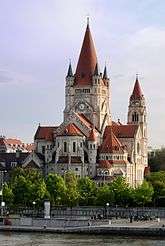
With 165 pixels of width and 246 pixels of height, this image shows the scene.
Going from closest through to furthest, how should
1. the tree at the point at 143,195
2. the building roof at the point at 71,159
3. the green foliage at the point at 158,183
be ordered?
the tree at the point at 143,195 < the green foliage at the point at 158,183 < the building roof at the point at 71,159

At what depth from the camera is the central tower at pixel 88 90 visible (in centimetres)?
14812

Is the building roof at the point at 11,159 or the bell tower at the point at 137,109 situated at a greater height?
the bell tower at the point at 137,109

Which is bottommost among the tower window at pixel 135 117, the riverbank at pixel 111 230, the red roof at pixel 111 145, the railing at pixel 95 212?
the riverbank at pixel 111 230

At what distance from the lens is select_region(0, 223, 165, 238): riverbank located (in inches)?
3108

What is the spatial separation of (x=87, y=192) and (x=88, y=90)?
107 feet

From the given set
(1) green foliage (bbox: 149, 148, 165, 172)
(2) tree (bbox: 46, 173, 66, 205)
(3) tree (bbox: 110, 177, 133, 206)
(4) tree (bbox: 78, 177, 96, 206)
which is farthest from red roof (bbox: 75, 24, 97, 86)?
(1) green foliage (bbox: 149, 148, 165, 172)

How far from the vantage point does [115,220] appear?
9269 centimetres

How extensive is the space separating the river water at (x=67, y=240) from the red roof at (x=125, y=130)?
68957mm

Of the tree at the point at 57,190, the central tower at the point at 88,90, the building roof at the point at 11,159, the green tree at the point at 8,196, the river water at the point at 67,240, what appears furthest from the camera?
the building roof at the point at 11,159

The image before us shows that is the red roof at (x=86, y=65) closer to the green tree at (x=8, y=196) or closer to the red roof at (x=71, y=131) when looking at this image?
the red roof at (x=71, y=131)

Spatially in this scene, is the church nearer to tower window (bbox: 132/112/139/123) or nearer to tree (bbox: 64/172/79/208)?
tower window (bbox: 132/112/139/123)

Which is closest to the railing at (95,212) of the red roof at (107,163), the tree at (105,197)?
the tree at (105,197)

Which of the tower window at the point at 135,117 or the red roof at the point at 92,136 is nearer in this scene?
the red roof at the point at 92,136

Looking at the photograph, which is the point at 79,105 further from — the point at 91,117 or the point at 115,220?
the point at 115,220
